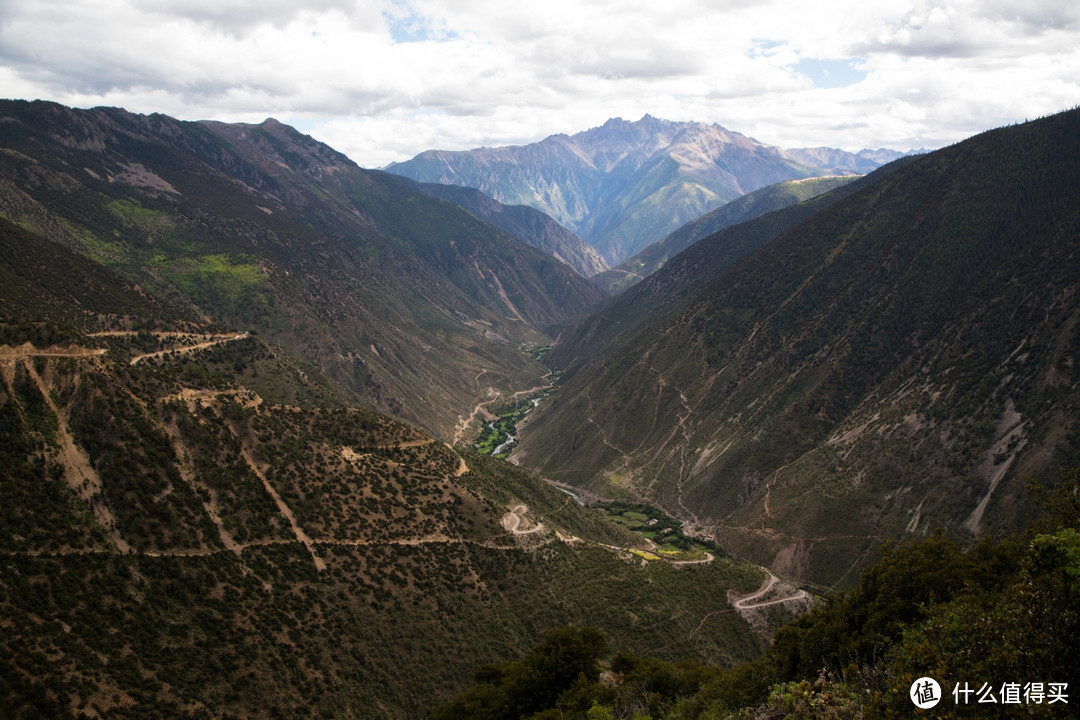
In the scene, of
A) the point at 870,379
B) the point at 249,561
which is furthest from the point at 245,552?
the point at 870,379

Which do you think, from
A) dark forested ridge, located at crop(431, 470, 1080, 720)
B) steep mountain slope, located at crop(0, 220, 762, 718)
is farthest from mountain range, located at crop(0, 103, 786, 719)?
dark forested ridge, located at crop(431, 470, 1080, 720)

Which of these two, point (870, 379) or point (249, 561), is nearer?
point (249, 561)

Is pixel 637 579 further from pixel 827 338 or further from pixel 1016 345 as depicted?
pixel 827 338

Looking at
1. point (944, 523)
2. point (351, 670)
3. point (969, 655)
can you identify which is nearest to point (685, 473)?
point (944, 523)

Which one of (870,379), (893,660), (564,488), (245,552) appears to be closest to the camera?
(893,660)

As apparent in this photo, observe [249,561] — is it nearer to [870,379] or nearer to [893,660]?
[893,660]

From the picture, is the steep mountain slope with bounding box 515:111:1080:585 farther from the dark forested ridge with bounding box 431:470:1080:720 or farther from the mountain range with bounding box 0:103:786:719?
the dark forested ridge with bounding box 431:470:1080:720

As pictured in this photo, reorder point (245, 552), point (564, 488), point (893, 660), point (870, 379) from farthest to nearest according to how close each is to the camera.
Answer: point (564, 488) → point (870, 379) → point (245, 552) → point (893, 660)

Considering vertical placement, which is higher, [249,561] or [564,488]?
[249,561]
